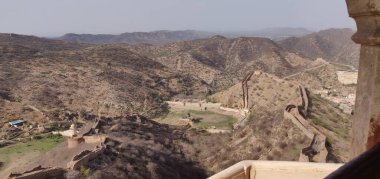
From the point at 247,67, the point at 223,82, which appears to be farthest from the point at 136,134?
the point at 247,67

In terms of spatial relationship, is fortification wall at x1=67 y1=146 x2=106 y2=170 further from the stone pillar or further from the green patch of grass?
the stone pillar

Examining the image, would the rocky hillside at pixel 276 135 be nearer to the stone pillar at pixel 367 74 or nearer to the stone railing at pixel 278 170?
the stone railing at pixel 278 170

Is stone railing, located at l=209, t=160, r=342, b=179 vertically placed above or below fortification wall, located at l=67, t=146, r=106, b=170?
above

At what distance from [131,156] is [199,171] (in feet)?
13.5

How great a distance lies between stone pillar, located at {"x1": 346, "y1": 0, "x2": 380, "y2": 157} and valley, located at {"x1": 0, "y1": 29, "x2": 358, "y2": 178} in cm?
1669

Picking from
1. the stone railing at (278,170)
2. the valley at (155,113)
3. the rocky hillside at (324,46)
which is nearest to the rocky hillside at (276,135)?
the valley at (155,113)

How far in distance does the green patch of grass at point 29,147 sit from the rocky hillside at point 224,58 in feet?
129

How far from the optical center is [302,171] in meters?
3.99

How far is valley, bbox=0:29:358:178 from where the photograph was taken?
23047mm

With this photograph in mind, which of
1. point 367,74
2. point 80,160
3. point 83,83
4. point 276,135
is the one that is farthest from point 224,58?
point 367,74

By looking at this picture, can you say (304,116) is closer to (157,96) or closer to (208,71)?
(157,96)

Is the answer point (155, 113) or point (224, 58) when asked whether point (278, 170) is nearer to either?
point (155, 113)

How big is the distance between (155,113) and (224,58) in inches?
2136

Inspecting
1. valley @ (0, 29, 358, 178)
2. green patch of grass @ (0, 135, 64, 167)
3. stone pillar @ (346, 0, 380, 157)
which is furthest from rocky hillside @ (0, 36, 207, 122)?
stone pillar @ (346, 0, 380, 157)
